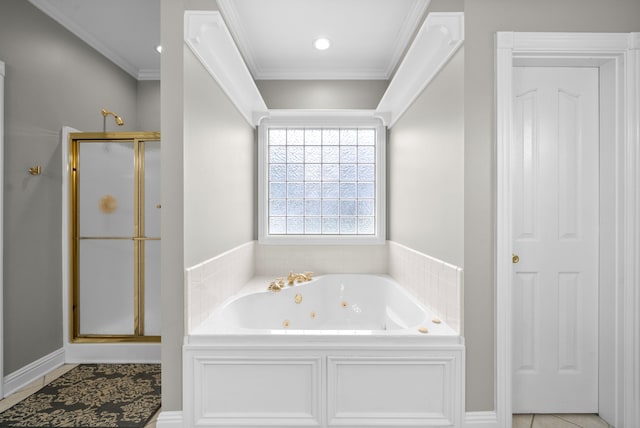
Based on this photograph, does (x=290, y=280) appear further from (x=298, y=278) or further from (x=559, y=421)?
(x=559, y=421)

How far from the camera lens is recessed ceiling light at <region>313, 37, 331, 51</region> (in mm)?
2504

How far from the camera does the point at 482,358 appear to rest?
164 cm

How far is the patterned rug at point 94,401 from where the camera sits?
178cm

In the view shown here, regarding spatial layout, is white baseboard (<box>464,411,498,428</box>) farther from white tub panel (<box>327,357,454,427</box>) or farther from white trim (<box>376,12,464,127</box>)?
white trim (<box>376,12,464,127</box>)

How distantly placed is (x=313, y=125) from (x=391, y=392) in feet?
8.06

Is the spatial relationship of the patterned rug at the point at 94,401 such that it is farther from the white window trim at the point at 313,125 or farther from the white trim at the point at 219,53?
the white trim at the point at 219,53

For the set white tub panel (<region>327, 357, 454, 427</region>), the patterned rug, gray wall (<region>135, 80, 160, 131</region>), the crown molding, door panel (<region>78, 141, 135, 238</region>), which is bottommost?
the patterned rug

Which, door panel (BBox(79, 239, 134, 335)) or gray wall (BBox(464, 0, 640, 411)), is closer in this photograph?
gray wall (BBox(464, 0, 640, 411))

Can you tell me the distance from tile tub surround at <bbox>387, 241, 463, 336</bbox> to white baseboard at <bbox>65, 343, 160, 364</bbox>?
6.79ft

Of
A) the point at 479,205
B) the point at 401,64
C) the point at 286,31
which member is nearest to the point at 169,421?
the point at 479,205

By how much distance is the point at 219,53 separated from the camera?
6.41ft

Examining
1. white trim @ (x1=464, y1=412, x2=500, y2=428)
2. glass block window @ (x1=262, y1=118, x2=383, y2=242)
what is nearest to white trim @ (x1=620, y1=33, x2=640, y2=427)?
white trim @ (x1=464, y1=412, x2=500, y2=428)

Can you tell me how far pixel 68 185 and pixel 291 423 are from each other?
2.44 meters

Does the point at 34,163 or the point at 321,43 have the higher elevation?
the point at 321,43
